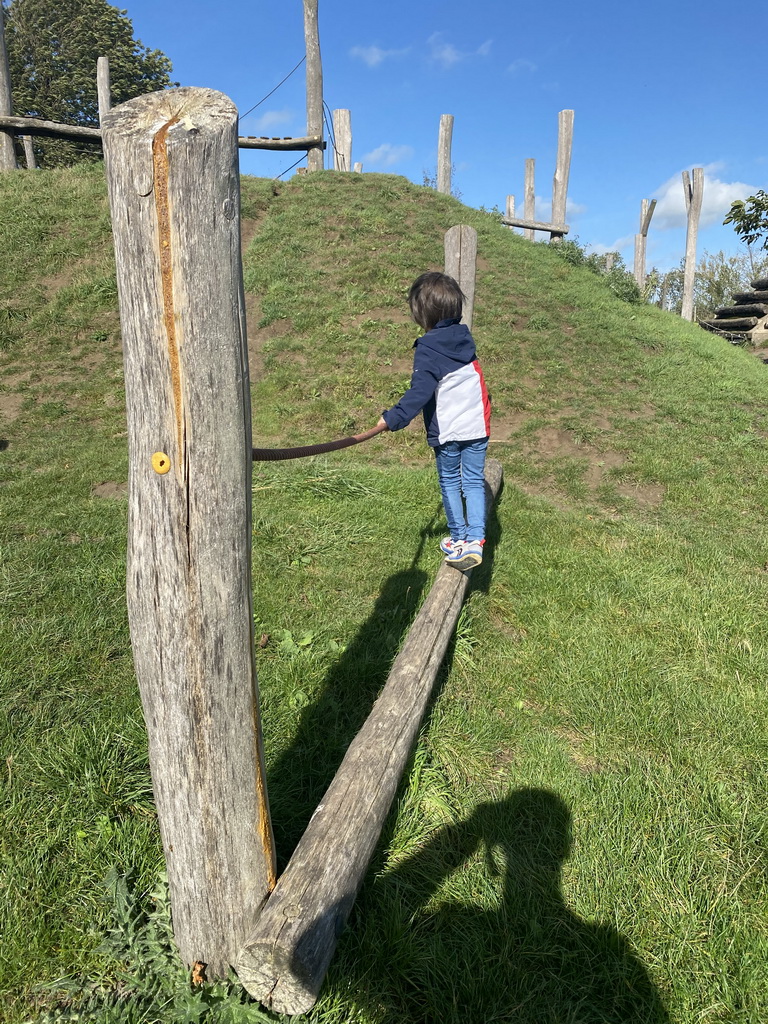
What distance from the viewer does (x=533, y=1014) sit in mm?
2074

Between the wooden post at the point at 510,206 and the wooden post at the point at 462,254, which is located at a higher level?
the wooden post at the point at 510,206

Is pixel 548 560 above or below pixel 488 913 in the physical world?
above

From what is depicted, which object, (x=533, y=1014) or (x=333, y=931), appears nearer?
(x=333, y=931)

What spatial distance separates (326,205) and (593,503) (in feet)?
32.2

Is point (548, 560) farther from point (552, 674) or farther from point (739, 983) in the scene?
point (739, 983)

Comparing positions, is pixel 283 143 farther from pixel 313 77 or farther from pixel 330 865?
pixel 330 865

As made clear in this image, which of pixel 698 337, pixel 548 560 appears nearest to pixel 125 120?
pixel 548 560

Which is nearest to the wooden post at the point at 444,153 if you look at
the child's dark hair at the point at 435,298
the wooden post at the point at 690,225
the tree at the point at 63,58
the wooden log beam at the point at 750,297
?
the wooden post at the point at 690,225

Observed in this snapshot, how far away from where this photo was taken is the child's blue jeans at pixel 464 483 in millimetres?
4250

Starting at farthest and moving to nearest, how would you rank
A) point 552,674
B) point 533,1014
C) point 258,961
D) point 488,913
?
point 552,674
point 488,913
point 533,1014
point 258,961

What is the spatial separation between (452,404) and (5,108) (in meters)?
14.8

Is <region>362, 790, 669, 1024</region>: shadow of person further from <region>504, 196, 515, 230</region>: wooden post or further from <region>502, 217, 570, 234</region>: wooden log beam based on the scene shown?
<region>504, 196, 515, 230</region>: wooden post

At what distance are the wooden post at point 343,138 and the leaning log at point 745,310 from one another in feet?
38.5

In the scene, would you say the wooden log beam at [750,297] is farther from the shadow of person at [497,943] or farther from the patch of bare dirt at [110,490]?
the shadow of person at [497,943]
